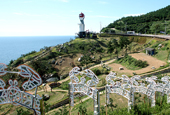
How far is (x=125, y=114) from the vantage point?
1176 centimetres

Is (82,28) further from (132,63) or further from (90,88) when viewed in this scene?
(90,88)

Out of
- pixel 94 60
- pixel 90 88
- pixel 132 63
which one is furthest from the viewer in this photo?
pixel 94 60

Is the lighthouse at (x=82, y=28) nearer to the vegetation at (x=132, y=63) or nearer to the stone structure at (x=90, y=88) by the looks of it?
the vegetation at (x=132, y=63)

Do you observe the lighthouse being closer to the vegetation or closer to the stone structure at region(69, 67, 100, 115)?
the vegetation

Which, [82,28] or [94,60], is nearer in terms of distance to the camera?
[94,60]

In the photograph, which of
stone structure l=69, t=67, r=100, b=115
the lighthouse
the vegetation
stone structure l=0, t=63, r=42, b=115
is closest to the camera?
stone structure l=0, t=63, r=42, b=115

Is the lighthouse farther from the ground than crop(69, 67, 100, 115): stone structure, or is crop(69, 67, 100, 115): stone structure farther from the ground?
the lighthouse

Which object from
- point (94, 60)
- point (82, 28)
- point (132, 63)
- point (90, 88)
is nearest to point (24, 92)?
point (90, 88)

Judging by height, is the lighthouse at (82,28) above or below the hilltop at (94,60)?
above

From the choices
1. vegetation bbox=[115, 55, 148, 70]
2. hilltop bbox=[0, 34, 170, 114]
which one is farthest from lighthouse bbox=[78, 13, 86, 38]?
vegetation bbox=[115, 55, 148, 70]

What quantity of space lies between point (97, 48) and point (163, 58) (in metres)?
26.6

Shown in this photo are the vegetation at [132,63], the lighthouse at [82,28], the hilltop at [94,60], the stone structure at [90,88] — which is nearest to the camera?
the stone structure at [90,88]

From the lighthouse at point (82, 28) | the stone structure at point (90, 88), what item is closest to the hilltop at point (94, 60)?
the stone structure at point (90, 88)

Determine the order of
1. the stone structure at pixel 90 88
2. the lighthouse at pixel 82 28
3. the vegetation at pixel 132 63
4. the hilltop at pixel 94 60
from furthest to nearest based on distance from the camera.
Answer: the lighthouse at pixel 82 28
the vegetation at pixel 132 63
the hilltop at pixel 94 60
the stone structure at pixel 90 88
